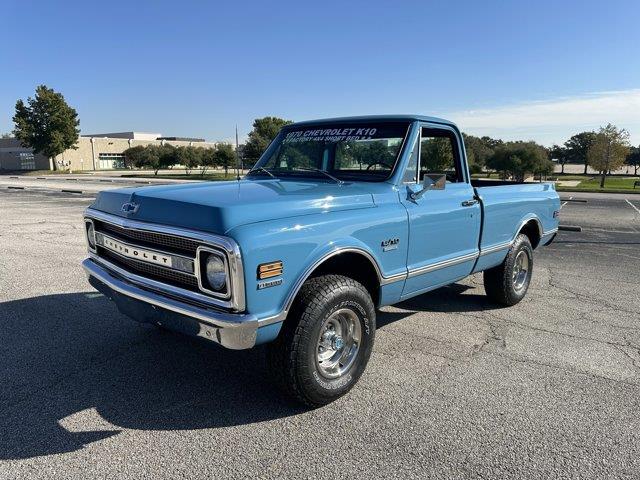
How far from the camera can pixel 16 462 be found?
8.61 feet

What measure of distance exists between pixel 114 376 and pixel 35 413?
2.01 feet

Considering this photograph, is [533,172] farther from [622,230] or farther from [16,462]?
[16,462]

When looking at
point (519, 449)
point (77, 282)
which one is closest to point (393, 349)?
point (519, 449)

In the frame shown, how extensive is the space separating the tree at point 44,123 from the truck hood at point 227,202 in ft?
242

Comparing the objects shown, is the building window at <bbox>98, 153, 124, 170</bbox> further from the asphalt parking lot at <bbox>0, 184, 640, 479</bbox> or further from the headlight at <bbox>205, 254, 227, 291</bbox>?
the headlight at <bbox>205, 254, 227, 291</bbox>

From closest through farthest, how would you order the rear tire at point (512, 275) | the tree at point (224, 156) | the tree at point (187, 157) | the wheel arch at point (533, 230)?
the rear tire at point (512, 275), the wheel arch at point (533, 230), the tree at point (224, 156), the tree at point (187, 157)

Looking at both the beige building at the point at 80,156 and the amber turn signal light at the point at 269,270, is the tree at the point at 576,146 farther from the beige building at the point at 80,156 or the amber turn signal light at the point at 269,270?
the amber turn signal light at the point at 269,270

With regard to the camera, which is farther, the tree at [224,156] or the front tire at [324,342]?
the tree at [224,156]

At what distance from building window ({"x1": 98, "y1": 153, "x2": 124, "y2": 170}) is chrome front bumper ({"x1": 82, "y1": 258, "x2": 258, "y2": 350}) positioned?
310 ft

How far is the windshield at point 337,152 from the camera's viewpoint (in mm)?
4109

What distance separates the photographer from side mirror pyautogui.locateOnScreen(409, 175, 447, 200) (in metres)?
3.74

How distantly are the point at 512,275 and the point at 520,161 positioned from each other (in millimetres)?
44068

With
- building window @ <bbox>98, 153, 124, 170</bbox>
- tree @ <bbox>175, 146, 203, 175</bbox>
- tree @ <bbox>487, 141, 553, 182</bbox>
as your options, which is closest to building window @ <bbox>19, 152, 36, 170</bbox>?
building window @ <bbox>98, 153, 124, 170</bbox>

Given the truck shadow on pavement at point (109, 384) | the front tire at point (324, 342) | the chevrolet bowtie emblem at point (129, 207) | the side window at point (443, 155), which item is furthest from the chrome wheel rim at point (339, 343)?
the side window at point (443, 155)
